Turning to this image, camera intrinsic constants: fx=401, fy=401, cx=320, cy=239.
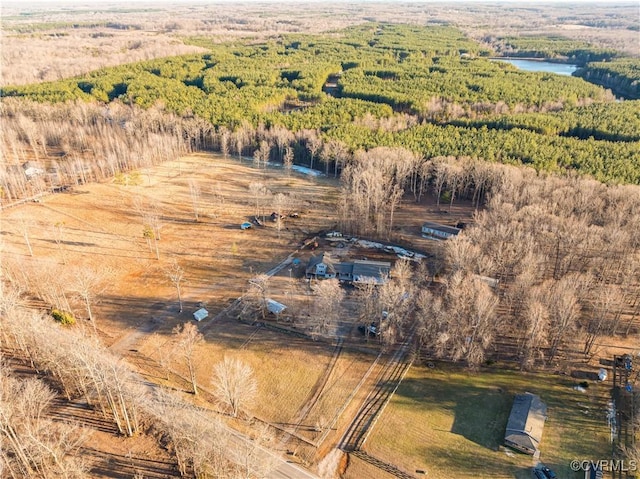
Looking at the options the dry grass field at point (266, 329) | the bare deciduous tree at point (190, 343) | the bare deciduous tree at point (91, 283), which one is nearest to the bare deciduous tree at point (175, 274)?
the dry grass field at point (266, 329)

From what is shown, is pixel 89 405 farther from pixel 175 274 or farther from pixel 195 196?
pixel 195 196

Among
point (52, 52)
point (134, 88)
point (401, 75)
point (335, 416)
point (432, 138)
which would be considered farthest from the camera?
point (52, 52)

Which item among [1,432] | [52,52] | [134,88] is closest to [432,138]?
[1,432]

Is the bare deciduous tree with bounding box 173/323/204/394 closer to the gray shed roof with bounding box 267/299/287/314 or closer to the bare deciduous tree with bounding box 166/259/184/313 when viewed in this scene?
the bare deciduous tree with bounding box 166/259/184/313

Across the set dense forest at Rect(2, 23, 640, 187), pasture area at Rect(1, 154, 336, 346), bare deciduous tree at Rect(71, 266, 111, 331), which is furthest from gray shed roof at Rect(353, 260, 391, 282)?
dense forest at Rect(2, 23, 640, 187)

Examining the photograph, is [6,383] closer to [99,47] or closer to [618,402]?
[618,402]

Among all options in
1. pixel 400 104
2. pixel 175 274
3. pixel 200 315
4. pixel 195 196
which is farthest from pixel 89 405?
pixel 400 104

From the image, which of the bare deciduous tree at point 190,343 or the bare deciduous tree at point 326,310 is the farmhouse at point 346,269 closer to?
the bare deciduous tree at point 326,310
